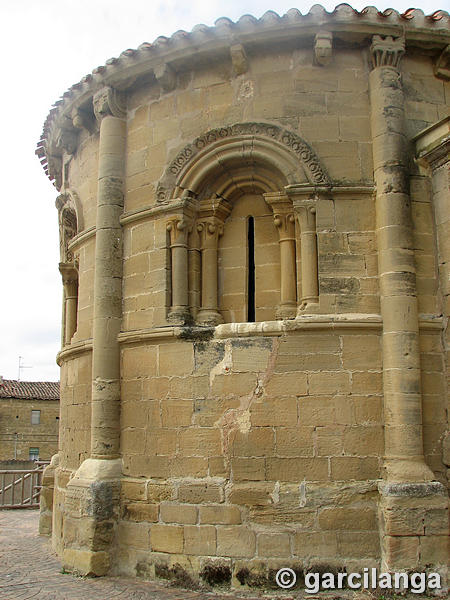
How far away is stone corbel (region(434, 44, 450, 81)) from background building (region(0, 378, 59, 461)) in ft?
104

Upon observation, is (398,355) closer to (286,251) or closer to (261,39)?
(286,251)

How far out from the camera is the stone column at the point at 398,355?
6727mm

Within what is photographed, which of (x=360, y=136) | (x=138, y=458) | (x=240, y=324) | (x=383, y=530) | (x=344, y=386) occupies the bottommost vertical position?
(x=383, y=530)

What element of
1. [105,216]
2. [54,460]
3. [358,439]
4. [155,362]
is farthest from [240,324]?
[54,460]

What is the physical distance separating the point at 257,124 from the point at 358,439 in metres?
4.01

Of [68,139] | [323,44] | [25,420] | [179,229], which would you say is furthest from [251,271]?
[25,420]

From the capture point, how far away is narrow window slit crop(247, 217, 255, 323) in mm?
8219

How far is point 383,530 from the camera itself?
22.6 feet

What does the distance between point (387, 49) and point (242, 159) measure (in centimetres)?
220

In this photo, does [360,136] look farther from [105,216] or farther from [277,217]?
[105,216]

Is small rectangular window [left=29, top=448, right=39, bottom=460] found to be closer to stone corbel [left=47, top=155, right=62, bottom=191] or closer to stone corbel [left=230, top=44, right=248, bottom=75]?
stone corbel [left=47, top=155, right=62, bottom=191]

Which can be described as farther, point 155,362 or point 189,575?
point 155,362

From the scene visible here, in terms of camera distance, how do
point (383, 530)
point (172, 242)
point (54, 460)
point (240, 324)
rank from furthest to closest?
point (54, 460) < point (172, 242) < point (240, 324) < point (383, 530)

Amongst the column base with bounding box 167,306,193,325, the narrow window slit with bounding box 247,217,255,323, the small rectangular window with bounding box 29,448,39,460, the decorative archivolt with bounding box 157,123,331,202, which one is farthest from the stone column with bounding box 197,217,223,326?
the small rectangular window with bounding box 29,448,39,460
